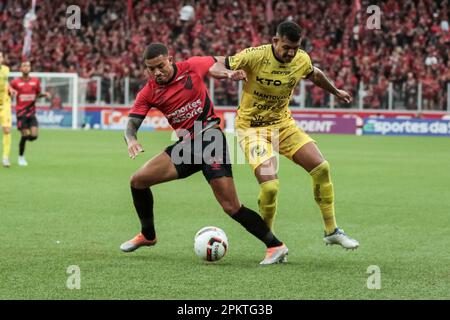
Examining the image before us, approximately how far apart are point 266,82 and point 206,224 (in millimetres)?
2846

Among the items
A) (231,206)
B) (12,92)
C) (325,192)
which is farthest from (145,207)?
(12,92)

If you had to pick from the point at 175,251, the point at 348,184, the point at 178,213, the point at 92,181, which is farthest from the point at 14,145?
the point at 175,251

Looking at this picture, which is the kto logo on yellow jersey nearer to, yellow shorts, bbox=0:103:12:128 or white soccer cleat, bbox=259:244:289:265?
white soccer cleat, bbox=259:244:289:265

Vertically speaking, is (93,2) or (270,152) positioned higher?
(93,2)

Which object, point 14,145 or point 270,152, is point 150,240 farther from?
point 14,145

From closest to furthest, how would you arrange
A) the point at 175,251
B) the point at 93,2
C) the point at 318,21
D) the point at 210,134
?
the point at 210,134, the point at 175,251, the point at 318,21, the point at 93,2

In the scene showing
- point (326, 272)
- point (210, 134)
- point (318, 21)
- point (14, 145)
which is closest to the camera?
point (326, 272)

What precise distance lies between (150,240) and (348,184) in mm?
8418

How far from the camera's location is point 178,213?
12281 millimetres

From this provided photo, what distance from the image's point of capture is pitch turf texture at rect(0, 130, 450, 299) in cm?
708

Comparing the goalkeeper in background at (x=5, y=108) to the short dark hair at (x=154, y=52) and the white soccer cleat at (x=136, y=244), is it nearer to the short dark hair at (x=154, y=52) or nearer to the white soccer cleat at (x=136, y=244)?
the white soccer cleat at (x=136, y=244)

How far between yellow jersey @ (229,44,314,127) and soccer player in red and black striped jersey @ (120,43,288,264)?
1.61 feet

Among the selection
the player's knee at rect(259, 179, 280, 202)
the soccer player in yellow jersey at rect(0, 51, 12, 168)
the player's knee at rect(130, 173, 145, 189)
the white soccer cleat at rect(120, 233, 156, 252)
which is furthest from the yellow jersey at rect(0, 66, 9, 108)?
the player's knee at rect(259, 179, 280, 202)

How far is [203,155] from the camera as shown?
27.6 ft
